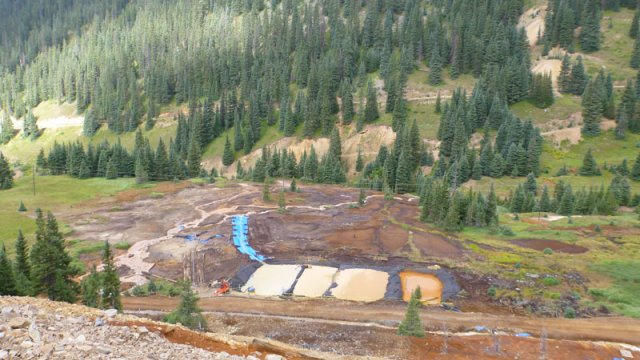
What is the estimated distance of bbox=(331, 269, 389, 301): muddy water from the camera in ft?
145

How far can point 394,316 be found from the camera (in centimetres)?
3841

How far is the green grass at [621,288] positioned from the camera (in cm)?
4025

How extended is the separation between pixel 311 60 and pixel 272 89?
20819 mm

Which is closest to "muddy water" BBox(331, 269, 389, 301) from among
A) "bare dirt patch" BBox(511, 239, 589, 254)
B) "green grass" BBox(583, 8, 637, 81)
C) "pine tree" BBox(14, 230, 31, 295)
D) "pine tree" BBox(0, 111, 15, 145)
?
"bare dirt patch" BBox(511, 239, 589, 254)

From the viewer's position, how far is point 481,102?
125 meters

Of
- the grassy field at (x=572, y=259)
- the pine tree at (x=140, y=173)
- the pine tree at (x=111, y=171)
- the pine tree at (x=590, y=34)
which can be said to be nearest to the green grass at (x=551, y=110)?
the pine tree at (x=590, y=34)

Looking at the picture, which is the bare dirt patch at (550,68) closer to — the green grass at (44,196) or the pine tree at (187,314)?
the green grass at (44,196)

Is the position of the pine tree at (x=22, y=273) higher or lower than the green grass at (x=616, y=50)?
lower

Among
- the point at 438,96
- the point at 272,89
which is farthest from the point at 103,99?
the point at 438,96

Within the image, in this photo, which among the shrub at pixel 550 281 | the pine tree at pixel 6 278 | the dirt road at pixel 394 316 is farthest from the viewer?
the shrub at pixel 550 281

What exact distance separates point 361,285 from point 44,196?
7834 centimetres

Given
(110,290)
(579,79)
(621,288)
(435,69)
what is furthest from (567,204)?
(435,69)

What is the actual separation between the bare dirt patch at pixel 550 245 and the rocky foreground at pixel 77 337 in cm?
5110

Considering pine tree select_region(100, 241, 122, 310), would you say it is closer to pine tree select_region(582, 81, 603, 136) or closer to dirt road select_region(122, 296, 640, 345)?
dirt road select_region(122, 296, 640, 345)
